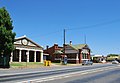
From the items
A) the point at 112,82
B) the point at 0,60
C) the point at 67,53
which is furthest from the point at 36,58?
the point at 112,82

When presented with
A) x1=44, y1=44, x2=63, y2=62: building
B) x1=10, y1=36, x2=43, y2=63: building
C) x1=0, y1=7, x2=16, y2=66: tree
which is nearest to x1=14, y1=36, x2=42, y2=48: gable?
x1=10, y1=36, x2=43, y2=63: building

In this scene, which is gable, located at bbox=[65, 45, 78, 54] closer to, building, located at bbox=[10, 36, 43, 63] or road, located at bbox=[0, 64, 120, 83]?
building, located at bbox=[10, 36, 43, 63]

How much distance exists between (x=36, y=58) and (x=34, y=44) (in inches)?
231

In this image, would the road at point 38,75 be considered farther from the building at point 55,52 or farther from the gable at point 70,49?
the building at point 55,52

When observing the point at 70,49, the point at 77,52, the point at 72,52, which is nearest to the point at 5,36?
the point at 77,52

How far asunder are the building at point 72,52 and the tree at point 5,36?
38.3m

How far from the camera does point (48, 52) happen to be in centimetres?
9531

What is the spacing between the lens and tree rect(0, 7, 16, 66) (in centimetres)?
4712

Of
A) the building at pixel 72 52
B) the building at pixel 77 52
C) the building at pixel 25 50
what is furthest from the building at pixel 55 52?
the building at pixel 25 50

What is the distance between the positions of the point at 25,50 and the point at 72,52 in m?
20.3

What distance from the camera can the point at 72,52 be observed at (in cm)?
8631

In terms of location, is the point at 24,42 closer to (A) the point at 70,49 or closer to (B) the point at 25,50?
(B) the point at 25,50

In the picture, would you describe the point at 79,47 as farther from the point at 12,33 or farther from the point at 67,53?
the point at 12,33

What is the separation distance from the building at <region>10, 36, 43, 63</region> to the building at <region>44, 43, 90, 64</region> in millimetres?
13907
